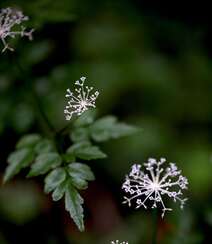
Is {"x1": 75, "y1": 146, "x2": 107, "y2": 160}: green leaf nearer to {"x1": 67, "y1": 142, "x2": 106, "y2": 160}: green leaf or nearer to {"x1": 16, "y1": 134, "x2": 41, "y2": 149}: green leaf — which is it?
{"x1": 67, "y1": 142, "x2": 106, "y2": 160}: green leaf

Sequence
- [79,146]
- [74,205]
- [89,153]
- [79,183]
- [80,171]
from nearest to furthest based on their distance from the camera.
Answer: [74,205]
[79,183]
[80,171]
[89,153]
[79,146]

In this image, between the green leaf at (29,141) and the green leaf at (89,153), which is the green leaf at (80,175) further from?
the green leaf at (29,141)

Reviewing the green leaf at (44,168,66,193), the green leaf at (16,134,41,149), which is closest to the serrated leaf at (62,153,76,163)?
the green leaf at (44,168,66,193)

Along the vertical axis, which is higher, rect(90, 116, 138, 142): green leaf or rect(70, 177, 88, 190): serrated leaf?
rect(90, 116, 138, 142): green leaf

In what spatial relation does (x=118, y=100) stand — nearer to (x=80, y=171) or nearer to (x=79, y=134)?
(x=79, y=134)

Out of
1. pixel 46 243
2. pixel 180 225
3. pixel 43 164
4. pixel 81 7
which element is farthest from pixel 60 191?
pixel 81 7

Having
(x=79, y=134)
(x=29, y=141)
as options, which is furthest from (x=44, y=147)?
(x=79, y=134)
